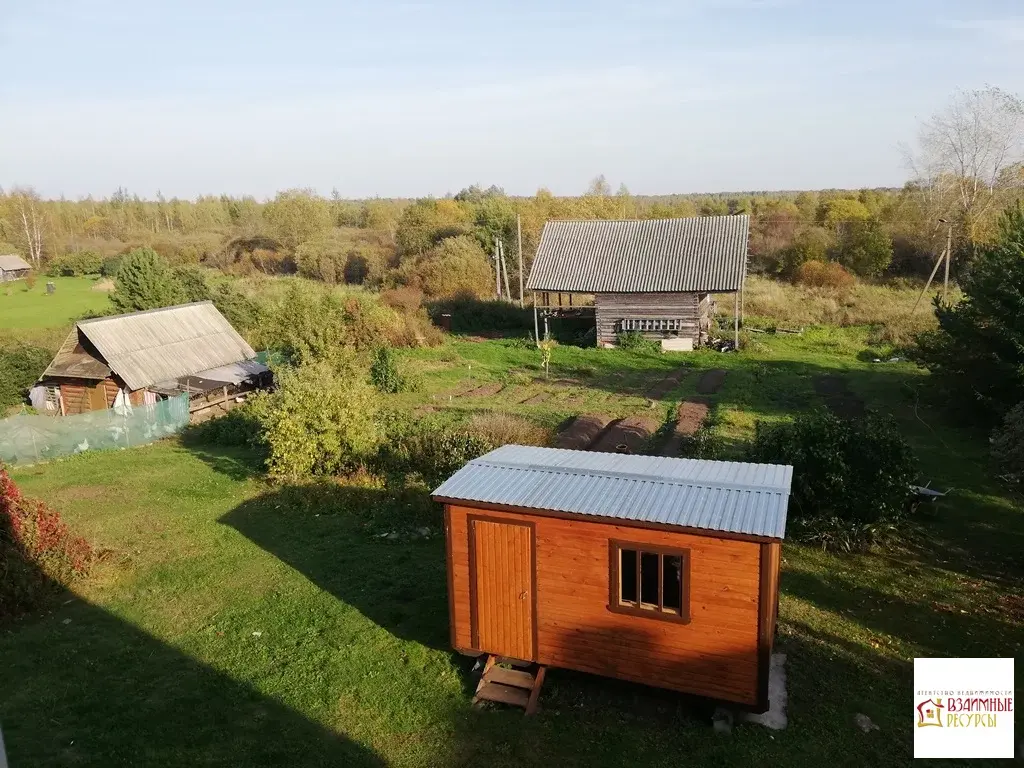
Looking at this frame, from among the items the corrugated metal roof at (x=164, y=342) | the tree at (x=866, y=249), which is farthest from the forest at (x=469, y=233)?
the corrugated metal roof at (x=164, y=342)

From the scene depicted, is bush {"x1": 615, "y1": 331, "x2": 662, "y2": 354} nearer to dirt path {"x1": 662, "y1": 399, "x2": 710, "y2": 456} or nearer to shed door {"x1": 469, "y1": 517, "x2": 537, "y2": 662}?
dirt path {"x1": 662, "y1": 399, "x2": 710, "y2": 456}

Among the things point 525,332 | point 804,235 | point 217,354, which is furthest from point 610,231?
point 804,235

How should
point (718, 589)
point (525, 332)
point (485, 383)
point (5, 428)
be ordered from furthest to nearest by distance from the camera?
point (525, 332) → point (485, 383) → point (5, 428) → point (718, 589)

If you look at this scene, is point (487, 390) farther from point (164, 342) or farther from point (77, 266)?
point (77, 266)

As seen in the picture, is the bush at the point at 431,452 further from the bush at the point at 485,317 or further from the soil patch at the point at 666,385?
the bush at the point at 485,317

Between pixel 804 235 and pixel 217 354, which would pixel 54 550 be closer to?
pixel 217 354
